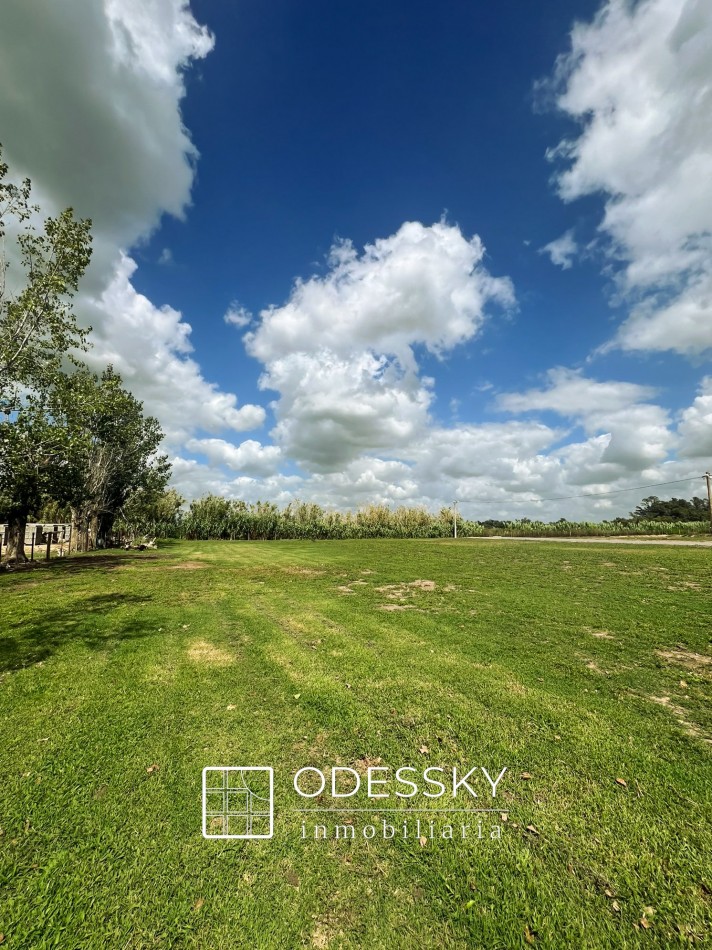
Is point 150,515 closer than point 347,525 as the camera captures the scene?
Yes

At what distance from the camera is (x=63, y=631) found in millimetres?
8422

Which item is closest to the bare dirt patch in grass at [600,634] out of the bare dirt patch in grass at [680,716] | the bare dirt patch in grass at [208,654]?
the bare dirt patch in grass at [680,716]

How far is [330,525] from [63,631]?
47.6 meters

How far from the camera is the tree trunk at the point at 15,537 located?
19562mm

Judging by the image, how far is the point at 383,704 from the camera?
5242 millimetres

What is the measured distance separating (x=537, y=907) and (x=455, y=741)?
5.90ft

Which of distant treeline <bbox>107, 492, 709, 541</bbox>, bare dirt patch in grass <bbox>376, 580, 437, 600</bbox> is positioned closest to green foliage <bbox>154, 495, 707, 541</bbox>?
distant treeline <bbox>107, 492, 709, 541</bbox>

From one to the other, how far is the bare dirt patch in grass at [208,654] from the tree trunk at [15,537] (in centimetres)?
1810

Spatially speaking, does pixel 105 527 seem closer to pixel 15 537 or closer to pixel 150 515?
pixel 150 515

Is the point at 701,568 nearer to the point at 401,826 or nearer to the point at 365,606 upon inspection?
the point at 365,606

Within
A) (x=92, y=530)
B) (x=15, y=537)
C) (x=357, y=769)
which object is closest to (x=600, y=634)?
(x=357, y=769)

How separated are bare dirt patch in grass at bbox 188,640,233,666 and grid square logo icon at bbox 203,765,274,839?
296 centimetres

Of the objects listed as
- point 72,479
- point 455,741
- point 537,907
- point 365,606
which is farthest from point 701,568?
point 72,479

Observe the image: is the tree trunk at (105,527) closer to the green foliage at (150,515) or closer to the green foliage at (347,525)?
the green foliage at (150,515)
